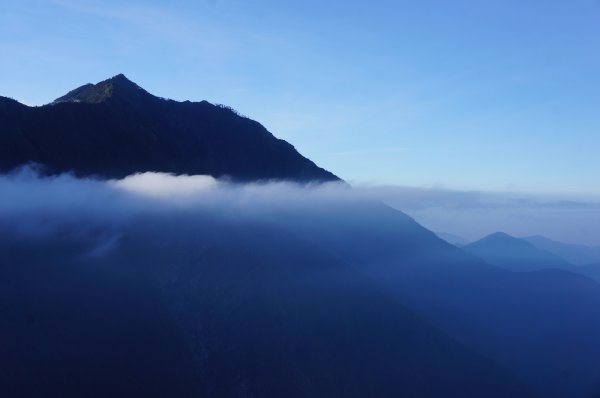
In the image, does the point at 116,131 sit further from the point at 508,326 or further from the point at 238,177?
the point at 508,326

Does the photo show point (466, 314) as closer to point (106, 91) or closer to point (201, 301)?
point (201, 301)

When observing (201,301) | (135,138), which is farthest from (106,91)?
(201,301)

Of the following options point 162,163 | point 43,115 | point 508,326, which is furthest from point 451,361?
point 43,115

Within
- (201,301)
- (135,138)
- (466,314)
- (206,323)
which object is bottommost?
(466,314)

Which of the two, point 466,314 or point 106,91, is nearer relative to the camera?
point 106,91

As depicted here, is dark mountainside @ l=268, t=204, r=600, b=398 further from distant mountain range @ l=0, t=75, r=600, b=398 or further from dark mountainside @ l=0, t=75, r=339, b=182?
dark mountainside @ l=0, t=75, r=339, b=182

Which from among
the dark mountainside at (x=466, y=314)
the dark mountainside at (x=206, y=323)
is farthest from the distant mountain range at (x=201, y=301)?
the dark mountainside at (x=466, y=314)
